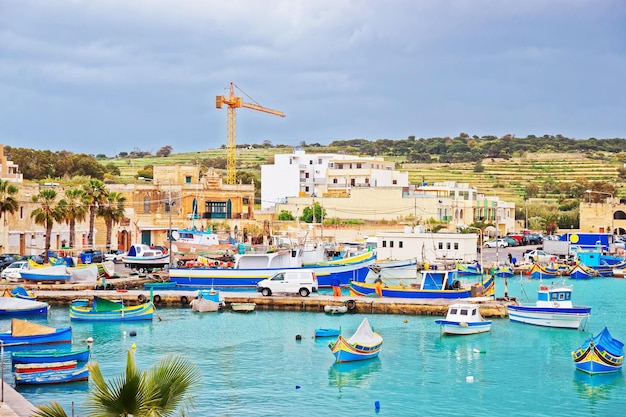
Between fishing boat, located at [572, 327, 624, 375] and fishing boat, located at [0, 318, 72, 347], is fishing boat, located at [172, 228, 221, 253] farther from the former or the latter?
fishing boat, located at [572, 327, 624, 375]

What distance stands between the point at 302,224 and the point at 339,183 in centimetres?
1857

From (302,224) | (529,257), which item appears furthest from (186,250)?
(529,257)

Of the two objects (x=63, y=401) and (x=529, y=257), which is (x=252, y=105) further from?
(x=63, y=401)

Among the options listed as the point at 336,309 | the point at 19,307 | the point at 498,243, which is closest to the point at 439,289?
the point at 336,309

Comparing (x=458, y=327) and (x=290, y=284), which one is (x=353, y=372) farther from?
(x=290, y=284)

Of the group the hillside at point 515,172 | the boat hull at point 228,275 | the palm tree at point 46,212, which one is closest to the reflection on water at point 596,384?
the boat hull at point 228,275

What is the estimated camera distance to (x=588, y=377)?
103 ft

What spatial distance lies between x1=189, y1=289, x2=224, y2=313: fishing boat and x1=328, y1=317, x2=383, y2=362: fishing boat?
13.4 meters

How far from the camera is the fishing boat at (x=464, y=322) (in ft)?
127

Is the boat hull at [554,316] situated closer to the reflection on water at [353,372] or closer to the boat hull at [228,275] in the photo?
the reflection on water at [353,372]

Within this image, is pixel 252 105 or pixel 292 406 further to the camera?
pixel 252 105

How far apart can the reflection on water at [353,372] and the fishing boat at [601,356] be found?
730 centimetres

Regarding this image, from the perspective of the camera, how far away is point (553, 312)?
40719 millimetres

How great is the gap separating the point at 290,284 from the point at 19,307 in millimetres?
14470
